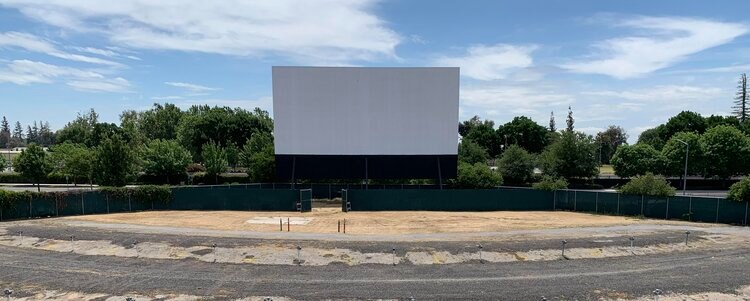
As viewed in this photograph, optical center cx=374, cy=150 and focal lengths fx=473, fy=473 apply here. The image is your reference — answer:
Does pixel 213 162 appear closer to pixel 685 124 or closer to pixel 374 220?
pixel 374 220

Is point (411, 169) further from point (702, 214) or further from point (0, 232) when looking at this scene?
point (0, 232)

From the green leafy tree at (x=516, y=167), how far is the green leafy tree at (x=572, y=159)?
3769mm

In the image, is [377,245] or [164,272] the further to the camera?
[377,245]

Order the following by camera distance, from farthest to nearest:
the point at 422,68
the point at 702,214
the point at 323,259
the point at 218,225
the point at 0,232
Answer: the point at 422,68 < the point at 702,214 < the point at 218,225 < the point at 0,232 < the point at 323,259

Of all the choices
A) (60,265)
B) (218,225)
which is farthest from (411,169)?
(60,265)

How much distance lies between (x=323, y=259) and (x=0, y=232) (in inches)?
879

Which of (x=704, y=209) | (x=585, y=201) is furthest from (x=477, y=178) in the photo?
(x=704, y=209)

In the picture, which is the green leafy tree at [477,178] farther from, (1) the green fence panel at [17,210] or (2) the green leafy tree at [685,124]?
(2) the green leafy tree at [685,124]

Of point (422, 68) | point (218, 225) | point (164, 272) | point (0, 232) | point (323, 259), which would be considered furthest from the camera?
point (422, 68)

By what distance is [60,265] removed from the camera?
22969 millimetres

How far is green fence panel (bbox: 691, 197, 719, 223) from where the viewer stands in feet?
122

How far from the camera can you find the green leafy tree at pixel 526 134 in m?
118

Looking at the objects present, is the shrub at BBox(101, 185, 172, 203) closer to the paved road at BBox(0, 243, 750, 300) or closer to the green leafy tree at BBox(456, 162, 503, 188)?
the paved road at BBox(0, 243, 750, 300)

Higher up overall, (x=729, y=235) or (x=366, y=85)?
(x=366, y=85)
